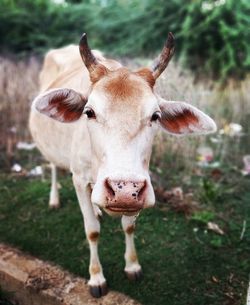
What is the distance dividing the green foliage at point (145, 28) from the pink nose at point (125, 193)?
6049 mm

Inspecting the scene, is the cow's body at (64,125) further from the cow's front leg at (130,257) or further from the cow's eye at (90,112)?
the cow's front leg at (130,257)

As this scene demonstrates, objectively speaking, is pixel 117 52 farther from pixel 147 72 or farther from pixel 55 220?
pixel 147 72

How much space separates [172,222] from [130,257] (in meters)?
0.79

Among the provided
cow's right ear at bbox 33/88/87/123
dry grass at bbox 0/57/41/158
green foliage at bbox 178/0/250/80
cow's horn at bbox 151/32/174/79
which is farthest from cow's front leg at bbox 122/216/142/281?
green foliage at bbox 178/0/250/80

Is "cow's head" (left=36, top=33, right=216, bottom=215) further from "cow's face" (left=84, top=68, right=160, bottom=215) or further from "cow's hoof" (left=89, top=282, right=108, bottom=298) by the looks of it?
"cow's hoof" (left=89, top=282, right=108, bottom=298)

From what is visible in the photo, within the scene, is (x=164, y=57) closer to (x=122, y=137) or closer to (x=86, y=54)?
(x=86, y=54)

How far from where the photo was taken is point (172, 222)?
4.00m

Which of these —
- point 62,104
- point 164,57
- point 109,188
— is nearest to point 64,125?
point 62,104

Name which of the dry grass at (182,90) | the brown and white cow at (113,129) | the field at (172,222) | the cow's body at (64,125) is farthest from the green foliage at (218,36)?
the brown and white cow at (113,129)

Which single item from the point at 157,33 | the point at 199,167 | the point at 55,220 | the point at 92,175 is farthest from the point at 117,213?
the point at 157,33

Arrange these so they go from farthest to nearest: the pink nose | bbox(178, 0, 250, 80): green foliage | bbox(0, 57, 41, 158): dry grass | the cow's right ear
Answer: bbox(178, 0, 250, 80): green foliage
bbox(0, 57, 41, 158): dry grass
the cow's right ear
the pink nose

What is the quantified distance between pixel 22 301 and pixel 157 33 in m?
6.67

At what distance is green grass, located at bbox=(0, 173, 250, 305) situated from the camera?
125 inches

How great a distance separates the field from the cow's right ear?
1221 millimetres
